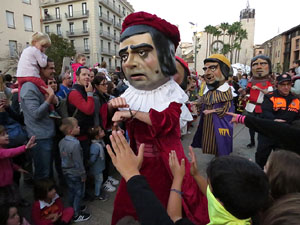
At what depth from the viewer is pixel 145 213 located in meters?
0.86

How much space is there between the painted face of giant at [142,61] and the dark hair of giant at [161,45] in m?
0.03

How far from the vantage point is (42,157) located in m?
2.26

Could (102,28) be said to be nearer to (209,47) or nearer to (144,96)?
(209,47)

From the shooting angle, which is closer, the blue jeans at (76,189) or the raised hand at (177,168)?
the raised hand at (177,168)

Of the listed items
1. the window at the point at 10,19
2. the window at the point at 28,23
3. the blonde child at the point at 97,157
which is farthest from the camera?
the window at the point at 28,23

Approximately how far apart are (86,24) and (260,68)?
30.8 metres

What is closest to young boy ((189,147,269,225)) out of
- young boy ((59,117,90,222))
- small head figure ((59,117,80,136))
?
young boy ((59,117,90,222))

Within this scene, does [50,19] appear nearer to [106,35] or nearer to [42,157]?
[106,35]

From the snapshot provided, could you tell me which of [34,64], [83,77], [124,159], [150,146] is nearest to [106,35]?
[83,77]

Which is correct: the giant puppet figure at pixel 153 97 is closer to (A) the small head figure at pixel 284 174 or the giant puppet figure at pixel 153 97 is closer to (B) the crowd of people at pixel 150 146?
(B) the crowd of people at pixel 150 146

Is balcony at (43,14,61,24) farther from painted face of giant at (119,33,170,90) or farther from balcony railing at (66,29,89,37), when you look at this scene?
painted face of giant at (119,33,170,90)

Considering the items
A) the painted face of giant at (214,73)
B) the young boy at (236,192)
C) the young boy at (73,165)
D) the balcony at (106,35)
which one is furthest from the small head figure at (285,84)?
the balcony at (106,35)

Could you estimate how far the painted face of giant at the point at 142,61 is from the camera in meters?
1.56

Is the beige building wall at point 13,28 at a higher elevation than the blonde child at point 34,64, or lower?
higher
